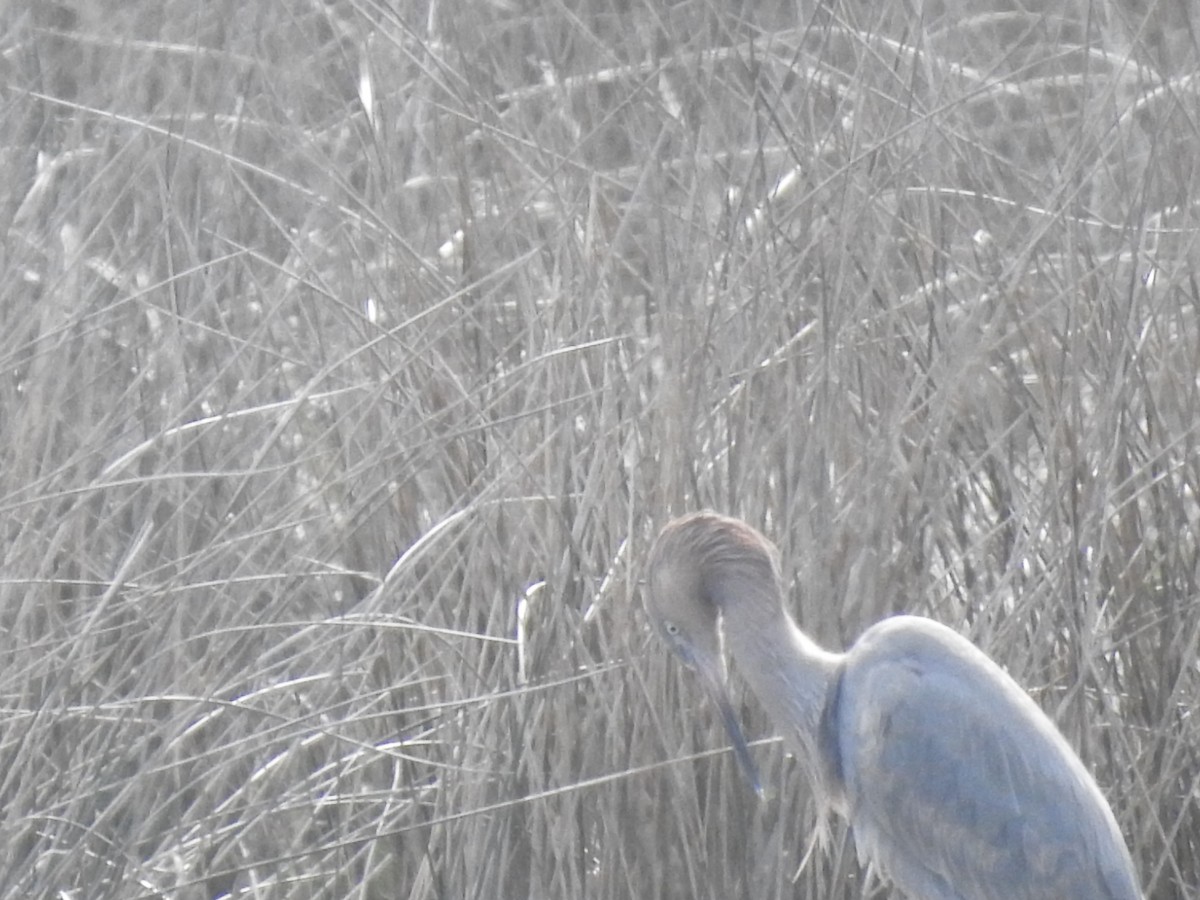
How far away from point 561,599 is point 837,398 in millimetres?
573

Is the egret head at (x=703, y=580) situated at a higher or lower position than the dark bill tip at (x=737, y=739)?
higher

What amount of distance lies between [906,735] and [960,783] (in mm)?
107

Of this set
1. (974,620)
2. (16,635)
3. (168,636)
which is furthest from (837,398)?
(16,635)

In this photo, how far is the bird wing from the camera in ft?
8.29

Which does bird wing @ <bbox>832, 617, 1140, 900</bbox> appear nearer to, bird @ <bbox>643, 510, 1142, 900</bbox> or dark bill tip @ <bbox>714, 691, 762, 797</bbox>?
bird @ <bbox>643, 510, 1142, 900</bbox>

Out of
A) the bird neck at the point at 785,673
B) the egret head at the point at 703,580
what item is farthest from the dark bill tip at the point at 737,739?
the bird neck at the point at 785,673

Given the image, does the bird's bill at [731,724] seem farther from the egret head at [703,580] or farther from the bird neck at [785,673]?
the bird neck at [785,673]

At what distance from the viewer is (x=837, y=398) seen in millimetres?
2785

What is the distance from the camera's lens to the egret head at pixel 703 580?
2.46 m

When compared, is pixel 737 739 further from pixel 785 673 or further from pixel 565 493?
pixel 565 493

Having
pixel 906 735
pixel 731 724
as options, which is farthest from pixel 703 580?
pixel 906 735

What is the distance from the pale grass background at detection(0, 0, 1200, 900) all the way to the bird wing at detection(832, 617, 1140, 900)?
0.11 m

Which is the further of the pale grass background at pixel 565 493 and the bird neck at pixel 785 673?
the bird neck at pixel 785 673

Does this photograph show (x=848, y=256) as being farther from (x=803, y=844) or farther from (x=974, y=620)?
(x=803, y=844)
